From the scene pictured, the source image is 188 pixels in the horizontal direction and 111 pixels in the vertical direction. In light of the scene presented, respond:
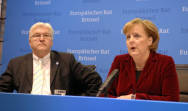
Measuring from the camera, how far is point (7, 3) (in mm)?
4852

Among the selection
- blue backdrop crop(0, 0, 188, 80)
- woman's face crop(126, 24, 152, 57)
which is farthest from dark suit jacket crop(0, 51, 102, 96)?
blue backdrop crop(0, 0, 188, 80)

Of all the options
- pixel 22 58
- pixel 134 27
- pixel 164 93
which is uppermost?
pixel 134 27

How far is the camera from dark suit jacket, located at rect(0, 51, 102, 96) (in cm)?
221

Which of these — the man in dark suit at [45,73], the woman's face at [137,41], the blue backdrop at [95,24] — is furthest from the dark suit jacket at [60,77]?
the blue backdrop at [95,24]

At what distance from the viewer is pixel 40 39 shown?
2.30 meters

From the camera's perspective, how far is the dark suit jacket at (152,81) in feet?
5.90

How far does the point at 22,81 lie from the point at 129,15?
2466 millimetres

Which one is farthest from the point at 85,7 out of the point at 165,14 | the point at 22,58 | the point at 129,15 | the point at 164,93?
the point at 164,93

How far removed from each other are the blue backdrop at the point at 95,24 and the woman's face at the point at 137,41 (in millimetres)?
2105

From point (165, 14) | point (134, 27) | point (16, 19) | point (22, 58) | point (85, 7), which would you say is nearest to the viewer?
point (134, 27)

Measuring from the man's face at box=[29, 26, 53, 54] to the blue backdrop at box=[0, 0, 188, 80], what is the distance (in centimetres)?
202

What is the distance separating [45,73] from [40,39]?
1.04 feet

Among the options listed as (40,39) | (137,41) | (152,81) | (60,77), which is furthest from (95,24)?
(152,81)

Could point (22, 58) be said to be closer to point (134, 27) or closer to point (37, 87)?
point (37, 87)
